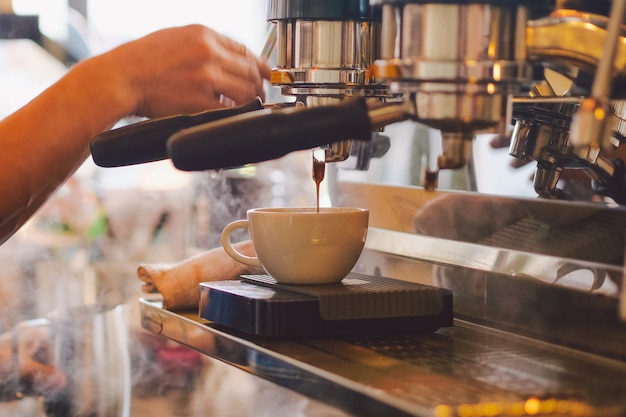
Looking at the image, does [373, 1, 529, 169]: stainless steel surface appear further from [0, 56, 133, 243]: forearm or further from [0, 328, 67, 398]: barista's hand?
[0, 328, 67, 398]: barista's hand

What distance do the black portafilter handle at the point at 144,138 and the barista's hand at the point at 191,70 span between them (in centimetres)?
8

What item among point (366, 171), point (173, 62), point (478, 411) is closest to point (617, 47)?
point (478, 411)

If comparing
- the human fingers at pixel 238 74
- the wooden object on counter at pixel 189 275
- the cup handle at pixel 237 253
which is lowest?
the wooden object on counter at pixel 189 275

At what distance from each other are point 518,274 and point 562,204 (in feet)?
0.20

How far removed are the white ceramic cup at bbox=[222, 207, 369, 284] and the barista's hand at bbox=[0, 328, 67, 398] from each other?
55cm

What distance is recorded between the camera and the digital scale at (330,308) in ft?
2.02

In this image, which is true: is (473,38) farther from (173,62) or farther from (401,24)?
(173,62)

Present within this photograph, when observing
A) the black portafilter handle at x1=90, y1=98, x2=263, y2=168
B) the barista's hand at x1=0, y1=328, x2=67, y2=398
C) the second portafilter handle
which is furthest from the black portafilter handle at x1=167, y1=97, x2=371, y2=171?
the barista's hand at x1=0, y1=328, x2=67, y2=398

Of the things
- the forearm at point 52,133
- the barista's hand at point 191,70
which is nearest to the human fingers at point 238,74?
the barista's hand at point 191,70

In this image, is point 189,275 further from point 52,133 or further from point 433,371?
point 433,371

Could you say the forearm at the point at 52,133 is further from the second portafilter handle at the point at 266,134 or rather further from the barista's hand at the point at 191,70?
the second portafilter handle at the point at 266,134

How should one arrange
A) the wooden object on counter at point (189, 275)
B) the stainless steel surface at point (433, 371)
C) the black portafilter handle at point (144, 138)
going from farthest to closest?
the wooden object on counter at point (189, 275)
the black portafilter handle at point (144, 138)
the stainless steel surface at point (433, 371)

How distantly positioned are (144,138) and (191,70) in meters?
0.10

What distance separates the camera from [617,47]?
453mm
